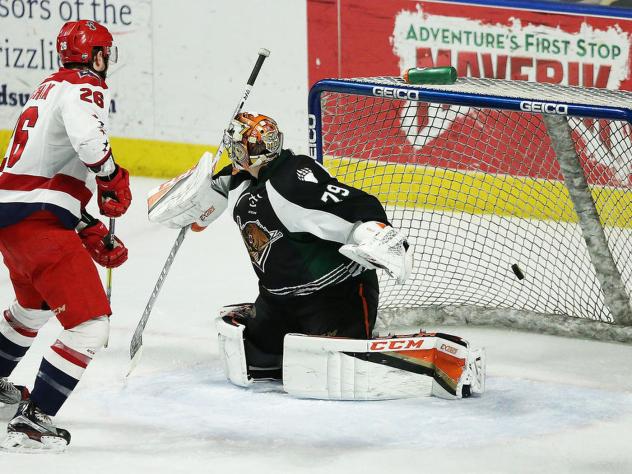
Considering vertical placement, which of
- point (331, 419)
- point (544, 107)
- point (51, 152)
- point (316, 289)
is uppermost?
point (544, 107)

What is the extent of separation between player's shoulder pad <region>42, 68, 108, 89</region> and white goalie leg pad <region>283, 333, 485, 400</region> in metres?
0.94

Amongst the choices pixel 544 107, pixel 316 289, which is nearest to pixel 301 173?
pixel 316 289

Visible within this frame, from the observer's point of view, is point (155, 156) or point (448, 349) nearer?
point (448, 349)

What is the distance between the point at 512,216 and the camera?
5887 mm

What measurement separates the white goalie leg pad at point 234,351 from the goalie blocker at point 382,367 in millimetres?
186

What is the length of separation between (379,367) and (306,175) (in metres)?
0.60

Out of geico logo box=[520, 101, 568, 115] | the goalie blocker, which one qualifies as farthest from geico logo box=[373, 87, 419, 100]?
the goalie blocker

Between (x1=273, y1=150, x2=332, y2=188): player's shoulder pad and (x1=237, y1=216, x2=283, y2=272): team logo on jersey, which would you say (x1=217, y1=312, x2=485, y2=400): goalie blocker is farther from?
(x1=273, y1=150, x2=332, y2=188): player's shoulder pad

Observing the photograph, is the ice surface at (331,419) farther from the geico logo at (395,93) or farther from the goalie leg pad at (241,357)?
the geico logo at (395,93)

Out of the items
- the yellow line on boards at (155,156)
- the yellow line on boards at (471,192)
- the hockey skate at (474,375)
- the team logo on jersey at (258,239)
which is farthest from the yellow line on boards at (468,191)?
the yellow line on boards at (155,156)

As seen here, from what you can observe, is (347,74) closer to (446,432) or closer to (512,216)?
(512,216)

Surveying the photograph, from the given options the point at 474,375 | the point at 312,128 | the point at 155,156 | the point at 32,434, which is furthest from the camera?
the point at 155,156

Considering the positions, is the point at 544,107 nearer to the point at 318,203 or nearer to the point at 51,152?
the point at 318,203

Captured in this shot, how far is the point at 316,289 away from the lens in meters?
4.36
